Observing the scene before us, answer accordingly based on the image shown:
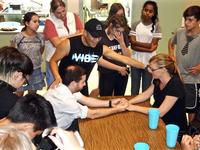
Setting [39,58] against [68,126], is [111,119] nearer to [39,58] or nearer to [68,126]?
[68,126]

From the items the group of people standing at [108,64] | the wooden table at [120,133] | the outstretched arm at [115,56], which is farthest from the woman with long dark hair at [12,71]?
the outstretched arm at [115,56]

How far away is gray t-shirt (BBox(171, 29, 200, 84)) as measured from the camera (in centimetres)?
334

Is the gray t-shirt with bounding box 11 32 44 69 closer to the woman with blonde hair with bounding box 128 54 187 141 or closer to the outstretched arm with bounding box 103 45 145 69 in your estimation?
the outstretched arm with bounding box 103 45 145 69

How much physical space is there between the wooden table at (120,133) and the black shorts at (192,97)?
102cm

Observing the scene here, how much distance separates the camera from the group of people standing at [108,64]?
97.6 inches

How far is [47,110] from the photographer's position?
178 centimetres

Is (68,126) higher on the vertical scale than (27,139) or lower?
lower

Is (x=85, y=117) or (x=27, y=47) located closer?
(x=85, y=117)

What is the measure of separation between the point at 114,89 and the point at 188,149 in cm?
179

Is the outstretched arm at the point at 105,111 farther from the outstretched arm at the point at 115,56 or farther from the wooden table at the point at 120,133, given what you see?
the outstretched arm at the point at 115,56

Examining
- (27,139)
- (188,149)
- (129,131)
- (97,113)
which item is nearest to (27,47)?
(97,113)

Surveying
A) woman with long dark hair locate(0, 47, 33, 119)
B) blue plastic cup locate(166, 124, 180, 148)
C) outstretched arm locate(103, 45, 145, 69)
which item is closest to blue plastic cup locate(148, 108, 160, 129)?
blue plastic cup locate(166, 124, 180, 148)

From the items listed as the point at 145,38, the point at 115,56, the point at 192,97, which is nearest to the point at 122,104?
the point at 115,56

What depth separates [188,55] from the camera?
3377 mm
